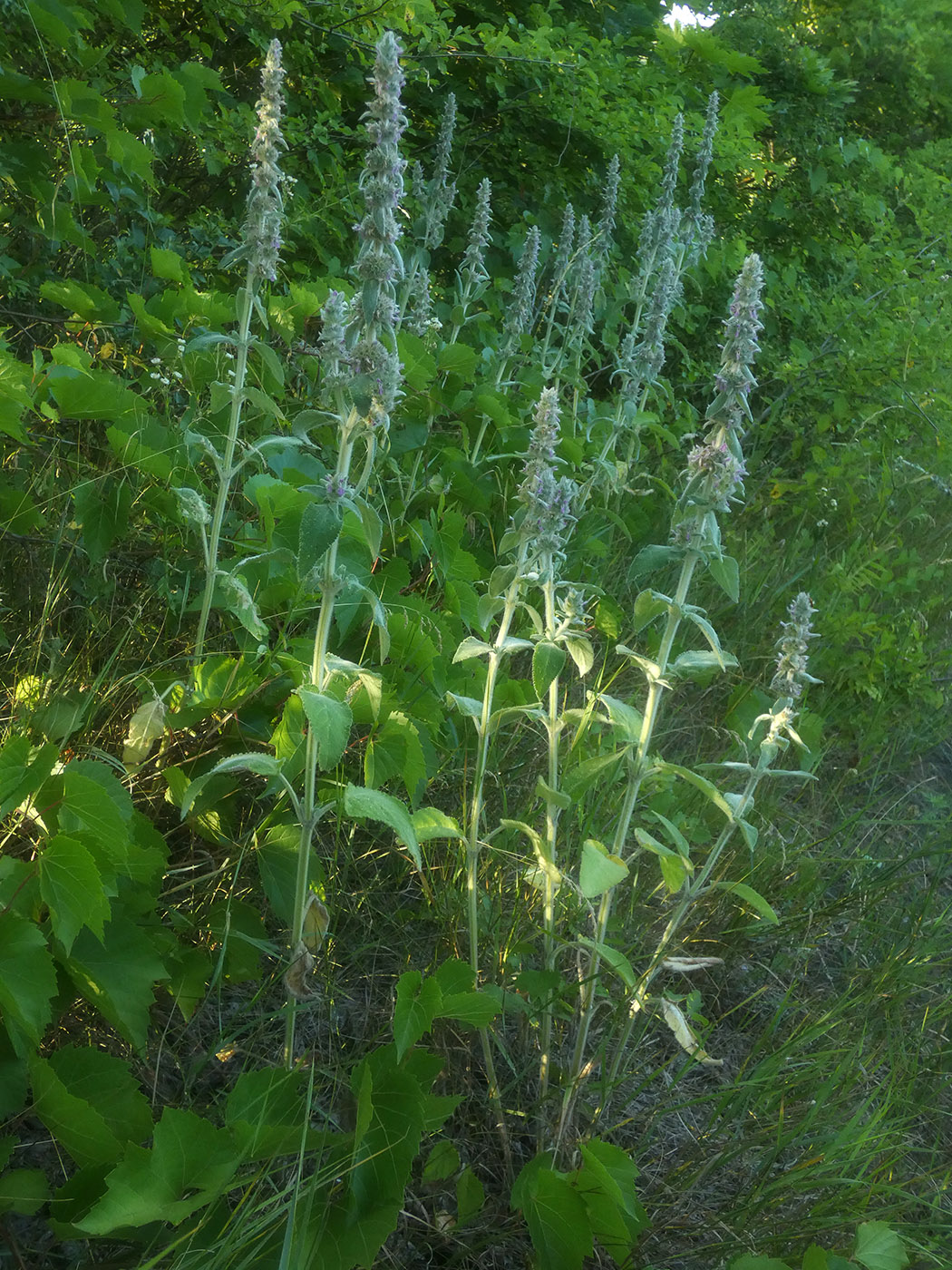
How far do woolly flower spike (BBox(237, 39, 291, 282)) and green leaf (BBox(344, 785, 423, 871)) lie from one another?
3.81ft

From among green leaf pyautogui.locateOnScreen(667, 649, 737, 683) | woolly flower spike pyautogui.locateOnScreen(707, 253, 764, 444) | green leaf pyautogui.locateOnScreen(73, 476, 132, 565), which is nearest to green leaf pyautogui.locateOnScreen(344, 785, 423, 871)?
green leaf pyautogui.locateOnScreen(667, 649, 737, 683)

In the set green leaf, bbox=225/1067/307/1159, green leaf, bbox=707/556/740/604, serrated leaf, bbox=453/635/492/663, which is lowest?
green leaf, bbox=225/1067/307/1159

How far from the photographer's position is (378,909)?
7.20 feet

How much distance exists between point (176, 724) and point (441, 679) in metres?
0.62

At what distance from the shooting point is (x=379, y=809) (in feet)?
5.08

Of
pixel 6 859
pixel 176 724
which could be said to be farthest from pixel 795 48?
pixel 6 859

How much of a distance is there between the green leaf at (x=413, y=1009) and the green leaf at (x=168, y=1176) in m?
0.28

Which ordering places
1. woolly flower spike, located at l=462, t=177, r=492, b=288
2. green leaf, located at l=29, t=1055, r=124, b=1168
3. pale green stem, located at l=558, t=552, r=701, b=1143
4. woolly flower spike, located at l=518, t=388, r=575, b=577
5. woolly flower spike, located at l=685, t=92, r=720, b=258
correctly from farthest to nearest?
woolly flower spike, located at l=685, t=92, r=720, b=258
woolly flower spike, located at l=462, t=177, r=492, b=288
woolly flower spike, located at l=518, t=388, r=575, b=577
pale green stem, located at l=558, t=552, r=701, b=1143
green leaf, located at l=29, t=1055, r=124, b=1168

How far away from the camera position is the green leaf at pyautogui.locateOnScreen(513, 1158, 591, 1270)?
61.8 inches

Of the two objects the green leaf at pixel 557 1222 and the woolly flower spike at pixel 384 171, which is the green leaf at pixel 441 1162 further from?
the woolly flower spike at pixel 384 171

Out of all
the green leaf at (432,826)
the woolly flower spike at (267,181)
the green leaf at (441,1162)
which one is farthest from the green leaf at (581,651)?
the woolly flower spike at (267,181)

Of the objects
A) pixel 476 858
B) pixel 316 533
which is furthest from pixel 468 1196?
pixel 316 533

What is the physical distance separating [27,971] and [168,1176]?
0.32 metres

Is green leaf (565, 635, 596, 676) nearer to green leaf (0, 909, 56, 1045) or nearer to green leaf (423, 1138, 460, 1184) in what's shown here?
green leaf (423, 1138, 460, 1184)
